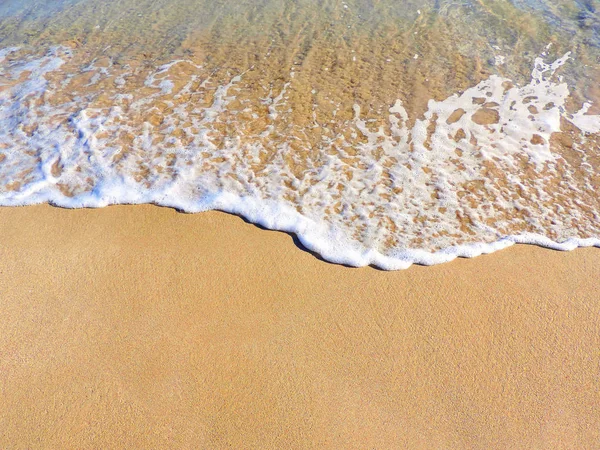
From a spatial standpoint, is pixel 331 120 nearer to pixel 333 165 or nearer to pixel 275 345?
pixel 333 165

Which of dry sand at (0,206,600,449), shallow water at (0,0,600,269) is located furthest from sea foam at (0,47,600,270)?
dry sand at (0,206,600,449)

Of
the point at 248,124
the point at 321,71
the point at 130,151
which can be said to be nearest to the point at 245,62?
the point at 321,71

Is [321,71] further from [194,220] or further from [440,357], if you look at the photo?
[440,357]

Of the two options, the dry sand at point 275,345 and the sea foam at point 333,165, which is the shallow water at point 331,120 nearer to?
the sea foam at point 333,165

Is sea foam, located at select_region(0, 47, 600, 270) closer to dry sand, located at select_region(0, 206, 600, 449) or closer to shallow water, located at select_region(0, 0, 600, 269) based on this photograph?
shallow water, located at select_region(0, 0, 600, 269)

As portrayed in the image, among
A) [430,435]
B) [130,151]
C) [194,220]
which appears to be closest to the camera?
[430,435]

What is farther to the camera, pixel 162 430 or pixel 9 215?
pixel 9 215
